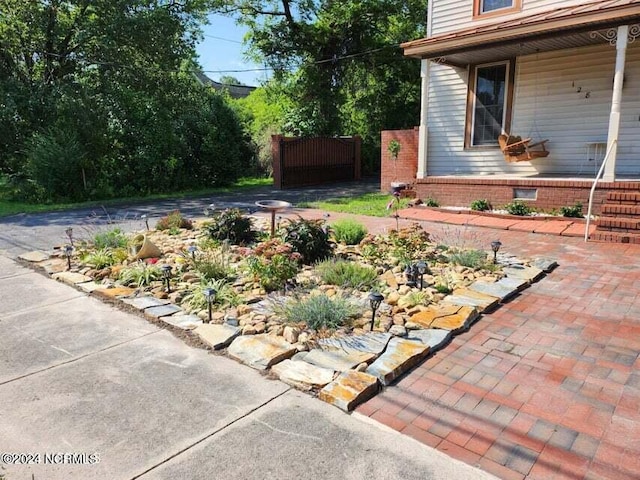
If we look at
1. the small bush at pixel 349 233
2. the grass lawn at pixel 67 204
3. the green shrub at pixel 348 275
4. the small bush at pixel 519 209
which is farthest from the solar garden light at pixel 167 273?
the grass lawn at pixel 67 204

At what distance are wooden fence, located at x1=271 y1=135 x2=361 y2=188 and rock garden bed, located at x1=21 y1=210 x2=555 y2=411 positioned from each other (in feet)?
28.7

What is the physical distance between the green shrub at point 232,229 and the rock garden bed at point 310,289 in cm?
2

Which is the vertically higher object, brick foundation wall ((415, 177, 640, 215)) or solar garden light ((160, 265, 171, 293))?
brick foundation wall ((415, 177, 640, 215))

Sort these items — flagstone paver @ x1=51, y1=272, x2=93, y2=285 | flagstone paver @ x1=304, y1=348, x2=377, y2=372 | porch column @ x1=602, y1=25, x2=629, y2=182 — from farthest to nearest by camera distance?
porch column @ x1=602, y1=25, x2=629, y2=182 → flagstone paver @ x1=51, y1=272, x2=93, y2=285 → flagstone paver @ x1=304, y1=348, x2=377, y2=372

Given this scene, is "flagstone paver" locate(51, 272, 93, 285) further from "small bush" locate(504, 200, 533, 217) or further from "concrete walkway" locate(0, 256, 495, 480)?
"small bush" locate(504, 200, 533, 217)

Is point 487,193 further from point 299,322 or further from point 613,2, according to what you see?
point 299,322

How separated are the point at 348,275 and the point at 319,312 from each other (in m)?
1.13

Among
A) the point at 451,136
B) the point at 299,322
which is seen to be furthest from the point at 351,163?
the point at 299,322

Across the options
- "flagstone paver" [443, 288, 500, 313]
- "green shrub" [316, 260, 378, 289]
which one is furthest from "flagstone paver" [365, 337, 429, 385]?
"green shrub" [316, 260, 378, 289]

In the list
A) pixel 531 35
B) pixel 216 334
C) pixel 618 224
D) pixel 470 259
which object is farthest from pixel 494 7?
pixel 216 334

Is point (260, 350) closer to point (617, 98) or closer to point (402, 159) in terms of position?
point (617, 98)

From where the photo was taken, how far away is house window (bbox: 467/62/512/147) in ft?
33.9

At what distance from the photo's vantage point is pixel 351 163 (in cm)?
1845

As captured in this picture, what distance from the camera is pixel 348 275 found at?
4.86 m
